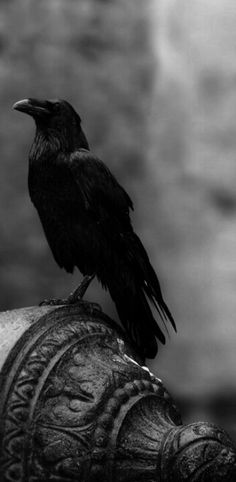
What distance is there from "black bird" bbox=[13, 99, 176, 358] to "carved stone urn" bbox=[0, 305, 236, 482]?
1.11 feet

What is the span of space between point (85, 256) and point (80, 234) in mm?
87

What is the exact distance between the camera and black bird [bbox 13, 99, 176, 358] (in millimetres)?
3059

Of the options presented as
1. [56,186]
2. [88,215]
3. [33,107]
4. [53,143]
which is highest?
[33,107]

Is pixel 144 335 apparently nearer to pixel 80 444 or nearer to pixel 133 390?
pixel 133 390

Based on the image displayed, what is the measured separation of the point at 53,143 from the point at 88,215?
0.88ft

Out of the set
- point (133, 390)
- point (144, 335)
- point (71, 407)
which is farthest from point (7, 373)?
point (144, 335)

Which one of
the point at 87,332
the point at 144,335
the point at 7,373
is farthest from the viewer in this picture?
the point at 144,335

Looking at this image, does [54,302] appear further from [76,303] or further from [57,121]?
[57,121]

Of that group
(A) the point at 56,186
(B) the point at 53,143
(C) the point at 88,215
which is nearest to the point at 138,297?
(C) the point at 88,215

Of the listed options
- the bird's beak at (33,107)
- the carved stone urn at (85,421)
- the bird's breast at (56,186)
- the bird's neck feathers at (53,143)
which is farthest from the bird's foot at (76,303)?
the bird's beak at (33,107)

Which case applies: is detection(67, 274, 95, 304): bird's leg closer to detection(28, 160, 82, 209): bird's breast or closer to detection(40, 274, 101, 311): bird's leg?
detection(40, 274, 101, 311): bird's leg

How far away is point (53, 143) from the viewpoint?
307 cm

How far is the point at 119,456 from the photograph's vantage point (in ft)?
8.27

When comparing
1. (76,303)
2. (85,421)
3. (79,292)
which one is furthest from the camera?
(79,292)
